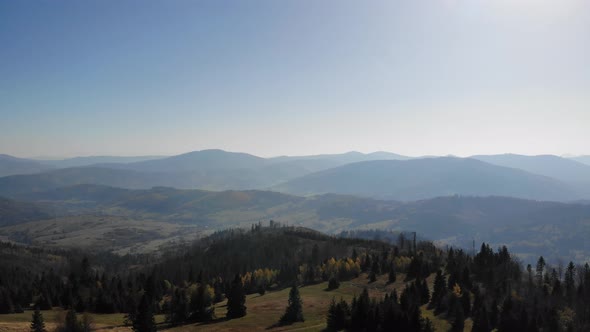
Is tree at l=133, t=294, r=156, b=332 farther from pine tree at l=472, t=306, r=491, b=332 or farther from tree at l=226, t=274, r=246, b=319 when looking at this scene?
pine tree at l=472, t=306, r=491, b=332

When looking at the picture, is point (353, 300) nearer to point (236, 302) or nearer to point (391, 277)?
point (236, 302)

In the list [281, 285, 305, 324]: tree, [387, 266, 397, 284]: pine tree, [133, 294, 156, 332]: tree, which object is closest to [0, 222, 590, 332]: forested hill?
[133, 294, 156, 332]: tree

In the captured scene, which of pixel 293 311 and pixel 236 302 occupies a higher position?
pixel 293 311

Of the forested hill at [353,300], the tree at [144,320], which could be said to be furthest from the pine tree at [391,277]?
the tree at [144,320]

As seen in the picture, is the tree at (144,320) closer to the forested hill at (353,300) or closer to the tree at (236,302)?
the forested hill at (353,300)

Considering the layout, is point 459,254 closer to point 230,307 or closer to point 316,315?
point 316,315

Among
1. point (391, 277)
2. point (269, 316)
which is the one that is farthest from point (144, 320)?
point (391, 277)

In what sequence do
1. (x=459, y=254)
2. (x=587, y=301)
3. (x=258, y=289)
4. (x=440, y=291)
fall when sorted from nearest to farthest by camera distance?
(x=440, y=291)
(x=587, y=301)
(x=258, y=289)
(x=459, y=254)

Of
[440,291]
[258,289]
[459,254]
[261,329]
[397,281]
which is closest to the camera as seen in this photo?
[261,329]

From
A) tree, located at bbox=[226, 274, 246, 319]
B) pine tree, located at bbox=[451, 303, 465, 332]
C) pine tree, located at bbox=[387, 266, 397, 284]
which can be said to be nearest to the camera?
pine tree, located at bbox=[451, 303, 465, 332]

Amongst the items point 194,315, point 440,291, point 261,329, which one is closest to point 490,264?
point 440,291

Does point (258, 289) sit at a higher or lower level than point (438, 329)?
lower
